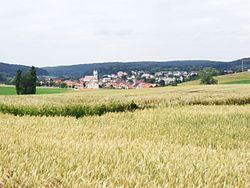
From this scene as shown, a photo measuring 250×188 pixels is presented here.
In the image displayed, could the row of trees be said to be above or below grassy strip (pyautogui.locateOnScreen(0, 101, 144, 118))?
below

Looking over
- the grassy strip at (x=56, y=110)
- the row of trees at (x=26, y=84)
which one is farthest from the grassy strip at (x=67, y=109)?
the row of trees at (x=26, y=84)

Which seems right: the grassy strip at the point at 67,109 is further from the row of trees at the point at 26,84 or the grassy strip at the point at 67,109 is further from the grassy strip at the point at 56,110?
the row of trees at the point at 26,84

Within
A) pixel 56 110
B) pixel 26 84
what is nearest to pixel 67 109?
pixel 56 110

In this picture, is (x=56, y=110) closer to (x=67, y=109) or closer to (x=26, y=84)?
(x=67, y=109)

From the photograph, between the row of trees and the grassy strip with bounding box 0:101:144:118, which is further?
the row of trees

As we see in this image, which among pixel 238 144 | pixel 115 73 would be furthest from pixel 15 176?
pixel 115 73

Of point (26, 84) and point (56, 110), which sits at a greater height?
point (56, 110)

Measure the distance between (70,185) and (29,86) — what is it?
7983 centimetres

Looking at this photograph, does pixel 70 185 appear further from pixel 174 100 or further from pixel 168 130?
pixel 174 100

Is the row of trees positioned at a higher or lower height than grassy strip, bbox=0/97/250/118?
lower

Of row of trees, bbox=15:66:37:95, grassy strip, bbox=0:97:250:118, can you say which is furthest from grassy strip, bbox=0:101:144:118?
row of trees, bbox=15:66:37:95

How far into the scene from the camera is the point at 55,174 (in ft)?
9.75

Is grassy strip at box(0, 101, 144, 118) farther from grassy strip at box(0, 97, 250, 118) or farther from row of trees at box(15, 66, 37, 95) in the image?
row of trees at box(15, 66, 37, 95)

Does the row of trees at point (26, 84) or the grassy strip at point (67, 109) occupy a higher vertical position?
the grassy strip at point (67, 109)
